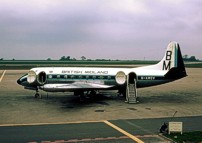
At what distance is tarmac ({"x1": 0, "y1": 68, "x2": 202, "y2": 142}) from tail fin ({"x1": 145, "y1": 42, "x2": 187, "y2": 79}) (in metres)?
4.48

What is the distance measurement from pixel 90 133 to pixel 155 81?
2259 centimetres

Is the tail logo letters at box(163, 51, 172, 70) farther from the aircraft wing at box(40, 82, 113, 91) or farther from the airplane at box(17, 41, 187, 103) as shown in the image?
the aircraft wing at box(40, 82, 113, 91)

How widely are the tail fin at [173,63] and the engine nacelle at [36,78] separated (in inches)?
719

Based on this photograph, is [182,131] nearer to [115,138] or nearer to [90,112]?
[115,138]

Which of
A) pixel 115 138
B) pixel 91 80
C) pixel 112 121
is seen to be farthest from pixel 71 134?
pixel 91 80

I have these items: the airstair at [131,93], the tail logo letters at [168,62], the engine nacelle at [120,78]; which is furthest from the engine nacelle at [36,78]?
the tail logo letters at [168,62]

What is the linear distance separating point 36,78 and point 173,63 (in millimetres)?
22308

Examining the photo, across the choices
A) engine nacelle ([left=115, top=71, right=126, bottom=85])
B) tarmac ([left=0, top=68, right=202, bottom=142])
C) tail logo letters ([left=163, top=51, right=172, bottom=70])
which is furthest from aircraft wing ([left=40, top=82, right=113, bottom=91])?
tail logo letters ([left=163, top=51, right=172, bottom=70])

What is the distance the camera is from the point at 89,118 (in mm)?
31484

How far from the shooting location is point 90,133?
25.0 m

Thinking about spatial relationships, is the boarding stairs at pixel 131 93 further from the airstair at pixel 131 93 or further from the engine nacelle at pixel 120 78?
the engine nacelle at pixel 120 78

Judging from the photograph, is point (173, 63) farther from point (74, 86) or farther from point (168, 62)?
point (74, 86)

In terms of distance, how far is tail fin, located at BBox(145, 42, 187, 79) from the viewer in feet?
141

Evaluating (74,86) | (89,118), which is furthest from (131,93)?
(89,118)
